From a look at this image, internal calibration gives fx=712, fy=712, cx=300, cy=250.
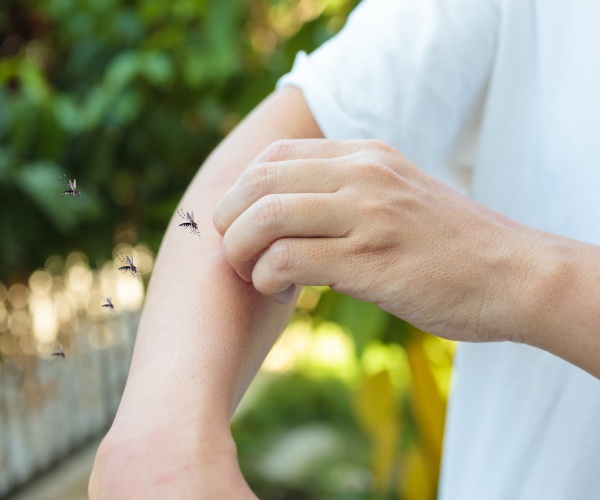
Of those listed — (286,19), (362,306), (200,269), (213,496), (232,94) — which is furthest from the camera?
(286,19)

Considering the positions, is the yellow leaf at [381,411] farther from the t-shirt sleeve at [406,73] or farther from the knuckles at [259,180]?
the knuckles at [259,180]

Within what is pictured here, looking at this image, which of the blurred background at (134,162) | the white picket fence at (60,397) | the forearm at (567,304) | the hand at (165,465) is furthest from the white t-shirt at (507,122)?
the white picket fence at (60,397)

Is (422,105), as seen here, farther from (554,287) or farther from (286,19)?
(286,19)

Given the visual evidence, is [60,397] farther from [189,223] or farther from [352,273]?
[352,273]

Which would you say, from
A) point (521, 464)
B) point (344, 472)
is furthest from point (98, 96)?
point (344, 472)

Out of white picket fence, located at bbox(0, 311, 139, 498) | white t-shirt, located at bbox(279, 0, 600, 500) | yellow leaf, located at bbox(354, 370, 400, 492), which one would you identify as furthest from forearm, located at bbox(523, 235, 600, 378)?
white picket fence, located at bbox(0, 311, 139, 498)

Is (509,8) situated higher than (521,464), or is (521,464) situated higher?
(509,8)
